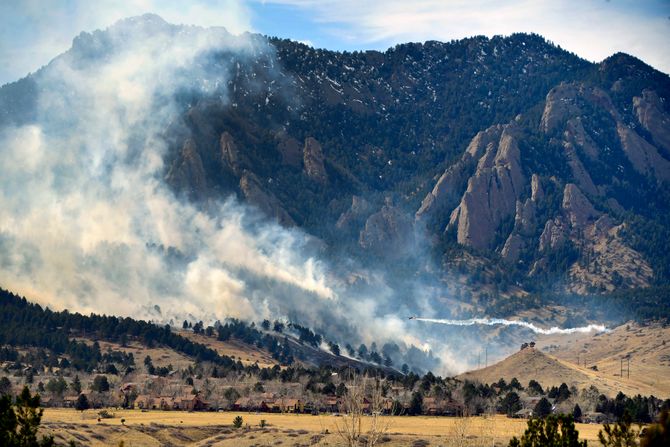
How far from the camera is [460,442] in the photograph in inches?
5605

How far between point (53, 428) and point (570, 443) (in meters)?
Answer: 115

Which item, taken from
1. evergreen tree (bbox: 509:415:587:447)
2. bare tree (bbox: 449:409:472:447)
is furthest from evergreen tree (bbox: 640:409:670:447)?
bare tree (bbox: 449:409:472:447)

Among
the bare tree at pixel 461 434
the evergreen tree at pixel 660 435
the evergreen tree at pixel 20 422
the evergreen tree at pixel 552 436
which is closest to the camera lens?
the evergreen tree at pixel 660 435

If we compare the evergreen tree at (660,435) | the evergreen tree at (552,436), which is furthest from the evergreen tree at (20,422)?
the evergreen tree at (660,435)

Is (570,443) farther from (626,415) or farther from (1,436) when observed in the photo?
(1,436)

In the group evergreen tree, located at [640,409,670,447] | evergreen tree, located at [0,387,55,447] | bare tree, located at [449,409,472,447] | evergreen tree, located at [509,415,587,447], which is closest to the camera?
evergreen tree, located at [640,409,670,447]

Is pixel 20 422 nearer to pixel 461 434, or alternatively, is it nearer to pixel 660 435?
pixel 660 435

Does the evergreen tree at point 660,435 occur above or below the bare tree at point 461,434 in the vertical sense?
below

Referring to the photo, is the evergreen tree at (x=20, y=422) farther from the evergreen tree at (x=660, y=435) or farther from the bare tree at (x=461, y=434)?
the bare tree at (x=461, y=434)

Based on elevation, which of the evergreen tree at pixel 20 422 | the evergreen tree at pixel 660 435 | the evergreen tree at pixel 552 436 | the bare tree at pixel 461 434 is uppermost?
the bare tree at pixel 461 434

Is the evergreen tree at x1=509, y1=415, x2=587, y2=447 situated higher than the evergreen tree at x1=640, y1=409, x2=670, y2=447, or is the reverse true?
the evergreen tree at x1=509, y1=415, x2=587, y2=447

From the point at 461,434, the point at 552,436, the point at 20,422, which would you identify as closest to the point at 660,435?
the point at 552,436

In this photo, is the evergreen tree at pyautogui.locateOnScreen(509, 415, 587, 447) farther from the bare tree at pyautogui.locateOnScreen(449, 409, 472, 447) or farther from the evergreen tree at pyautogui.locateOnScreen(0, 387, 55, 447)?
the evergreen tree at pyautogui.locateOnScreen(0, 387, 55, 447)

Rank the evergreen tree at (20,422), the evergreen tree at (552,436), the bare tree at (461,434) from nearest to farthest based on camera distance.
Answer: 1. the evergreen tree at (20,422)
2. the evergreen tree at (552,436)
3. the bare tree at (461,434)
